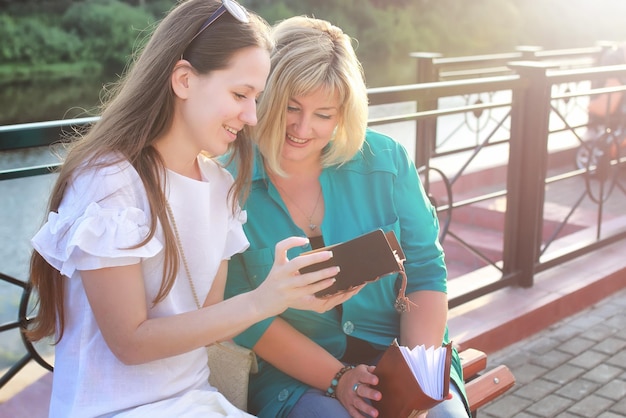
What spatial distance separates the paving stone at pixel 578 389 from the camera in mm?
3578

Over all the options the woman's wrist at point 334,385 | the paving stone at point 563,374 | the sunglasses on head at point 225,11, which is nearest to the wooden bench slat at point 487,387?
the woman's wrist at point 334,385

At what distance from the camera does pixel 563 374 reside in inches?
149

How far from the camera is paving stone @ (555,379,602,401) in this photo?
358 cm

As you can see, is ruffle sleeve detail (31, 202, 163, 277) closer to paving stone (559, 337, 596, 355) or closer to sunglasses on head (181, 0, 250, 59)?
sunglasses on head (181, 0, 250, 59)

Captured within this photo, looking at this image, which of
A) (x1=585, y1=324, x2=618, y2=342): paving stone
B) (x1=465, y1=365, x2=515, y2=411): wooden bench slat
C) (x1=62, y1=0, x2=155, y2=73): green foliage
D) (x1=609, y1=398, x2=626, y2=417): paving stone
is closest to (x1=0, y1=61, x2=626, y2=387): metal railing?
(x1=585, y1=324, x2=618, y2=342): paving stone

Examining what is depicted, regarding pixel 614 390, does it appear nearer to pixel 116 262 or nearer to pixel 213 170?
pixel 213 170

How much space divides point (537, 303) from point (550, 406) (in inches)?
36.0

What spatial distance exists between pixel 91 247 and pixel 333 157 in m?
0.95

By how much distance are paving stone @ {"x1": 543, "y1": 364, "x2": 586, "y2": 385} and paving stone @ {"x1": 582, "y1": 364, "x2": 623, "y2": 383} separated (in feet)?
0.15

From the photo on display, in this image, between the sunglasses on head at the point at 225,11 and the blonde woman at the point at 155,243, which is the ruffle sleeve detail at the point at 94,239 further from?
the sunglasses on head at the point at 225,11

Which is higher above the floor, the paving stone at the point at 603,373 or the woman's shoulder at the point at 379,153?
the woman's shoulder at the point at 379,153

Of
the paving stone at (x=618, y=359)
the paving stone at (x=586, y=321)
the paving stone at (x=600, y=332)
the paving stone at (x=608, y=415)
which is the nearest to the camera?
the paving stone at (x=608, y=415)

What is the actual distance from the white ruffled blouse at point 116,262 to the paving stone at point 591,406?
2.05 m

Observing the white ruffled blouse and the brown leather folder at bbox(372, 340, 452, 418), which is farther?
the brown leather folder at bbox(372, 340, 452, 418)
